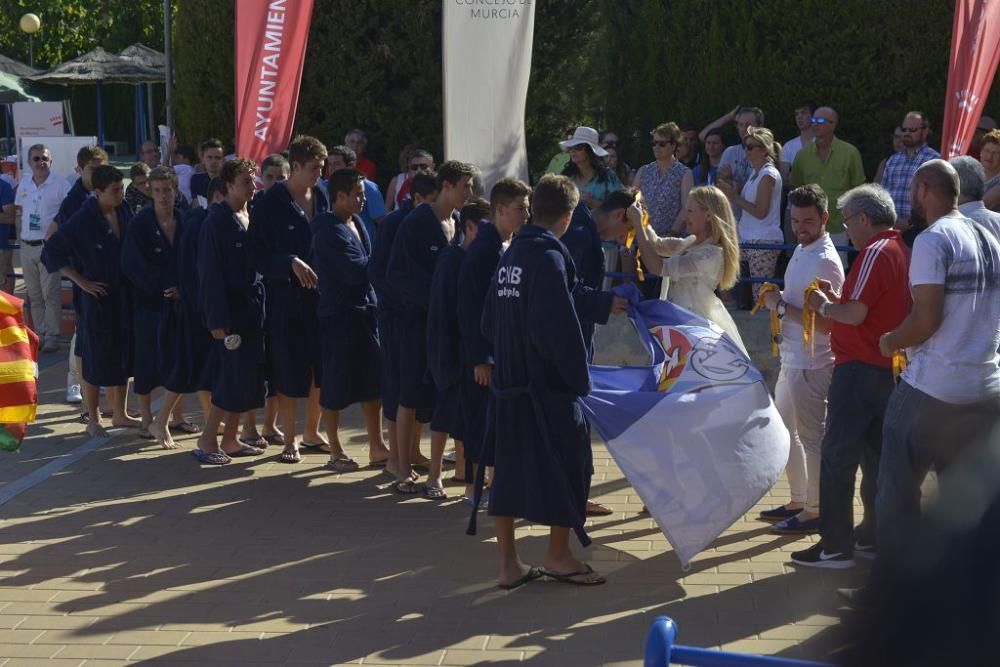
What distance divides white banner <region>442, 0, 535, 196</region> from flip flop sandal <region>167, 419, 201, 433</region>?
9.14 ft

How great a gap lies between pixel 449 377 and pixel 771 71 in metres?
6.85

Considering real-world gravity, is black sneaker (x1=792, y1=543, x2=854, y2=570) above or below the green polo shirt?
below

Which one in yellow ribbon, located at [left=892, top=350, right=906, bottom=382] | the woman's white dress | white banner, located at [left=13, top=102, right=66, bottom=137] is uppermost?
white banner, located at [left=13, top=102, right=66, bottom=137]

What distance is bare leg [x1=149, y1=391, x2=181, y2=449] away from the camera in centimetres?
924

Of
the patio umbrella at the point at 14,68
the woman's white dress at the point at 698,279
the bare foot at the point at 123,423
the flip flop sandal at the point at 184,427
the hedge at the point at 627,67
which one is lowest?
the flip flop sandal at the point at 184,427

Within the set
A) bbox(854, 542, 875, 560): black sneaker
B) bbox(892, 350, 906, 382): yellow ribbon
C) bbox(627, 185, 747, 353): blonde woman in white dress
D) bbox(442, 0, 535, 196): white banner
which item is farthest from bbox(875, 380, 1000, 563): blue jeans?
bbox(442, 0, 535, 196): white banner

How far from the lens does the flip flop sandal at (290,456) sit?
8.92 m

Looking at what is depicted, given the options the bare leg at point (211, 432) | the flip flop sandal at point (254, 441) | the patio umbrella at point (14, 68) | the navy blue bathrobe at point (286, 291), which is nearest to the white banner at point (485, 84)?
the navy blue bathrobe at point (286, 291)

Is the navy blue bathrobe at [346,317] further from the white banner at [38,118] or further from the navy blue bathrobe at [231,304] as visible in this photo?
the white banner at [38,118]

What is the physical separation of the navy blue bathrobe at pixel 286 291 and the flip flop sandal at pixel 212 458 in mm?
568

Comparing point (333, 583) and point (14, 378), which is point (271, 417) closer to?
point (333, 583)

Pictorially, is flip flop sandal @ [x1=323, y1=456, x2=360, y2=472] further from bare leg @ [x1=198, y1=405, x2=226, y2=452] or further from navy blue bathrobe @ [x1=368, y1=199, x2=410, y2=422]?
bare leg @ [x1=198, y1=405, x2=226, y2=452]

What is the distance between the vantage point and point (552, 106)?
15.1 metres

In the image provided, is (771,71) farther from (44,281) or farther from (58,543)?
(58,543)
